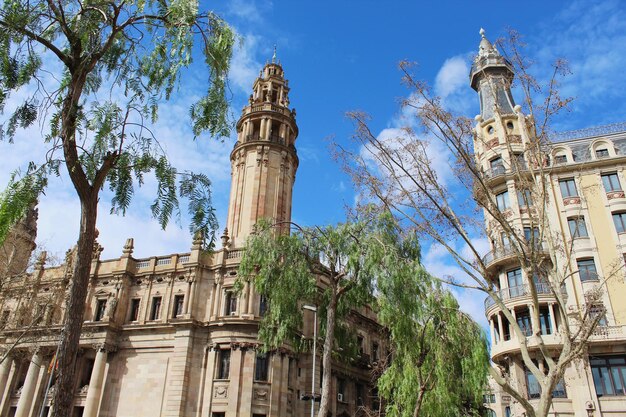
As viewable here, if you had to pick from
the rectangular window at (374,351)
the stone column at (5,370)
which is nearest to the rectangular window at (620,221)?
the rectangular window at (374,351)

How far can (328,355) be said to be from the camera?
20.7 meters

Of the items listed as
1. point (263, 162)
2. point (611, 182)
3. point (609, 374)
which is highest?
point (263, 162)

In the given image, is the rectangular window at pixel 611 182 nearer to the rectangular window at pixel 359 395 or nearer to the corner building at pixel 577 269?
the corner building at pixel 577 269

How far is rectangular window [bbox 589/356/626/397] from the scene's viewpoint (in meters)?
26.2

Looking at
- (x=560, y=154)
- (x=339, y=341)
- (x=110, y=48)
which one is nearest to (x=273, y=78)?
(x=560, y=154)

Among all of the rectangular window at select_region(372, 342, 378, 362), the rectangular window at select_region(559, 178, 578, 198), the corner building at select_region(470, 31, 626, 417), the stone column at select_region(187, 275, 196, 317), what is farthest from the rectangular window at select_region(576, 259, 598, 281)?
the stone column at select_region(187, 275, 196, 317)

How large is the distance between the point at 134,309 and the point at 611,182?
109 feet

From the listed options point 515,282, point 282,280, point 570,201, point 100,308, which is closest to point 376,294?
point 282,280

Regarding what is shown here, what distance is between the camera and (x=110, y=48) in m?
10.3

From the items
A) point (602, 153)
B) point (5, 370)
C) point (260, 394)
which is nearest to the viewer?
point (260, 394)

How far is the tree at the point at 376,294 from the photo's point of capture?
21422 mm

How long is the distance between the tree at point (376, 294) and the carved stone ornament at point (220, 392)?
9.72 meters

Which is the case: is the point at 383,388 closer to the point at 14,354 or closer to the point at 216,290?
the point at 216,290

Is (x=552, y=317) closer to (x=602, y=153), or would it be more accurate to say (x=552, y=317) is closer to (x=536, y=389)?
(x=536, y=389)
